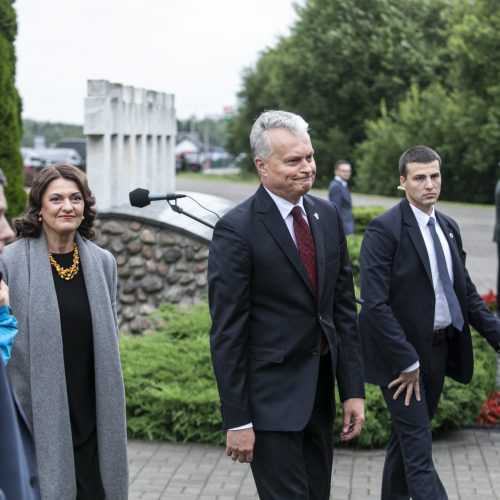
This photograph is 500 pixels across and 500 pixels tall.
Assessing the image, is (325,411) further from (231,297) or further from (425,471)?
(425,471)

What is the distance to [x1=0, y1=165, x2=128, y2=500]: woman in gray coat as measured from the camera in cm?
511

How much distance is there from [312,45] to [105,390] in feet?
174

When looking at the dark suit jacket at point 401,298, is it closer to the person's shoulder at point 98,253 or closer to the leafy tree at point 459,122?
the person's shoulder at point 98,253

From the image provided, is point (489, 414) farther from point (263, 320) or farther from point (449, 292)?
point (263, 320)

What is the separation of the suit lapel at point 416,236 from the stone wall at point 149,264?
5.97 meters

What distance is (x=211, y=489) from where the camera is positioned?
7.36 metres

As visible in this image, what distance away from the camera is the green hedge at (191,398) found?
836 cm

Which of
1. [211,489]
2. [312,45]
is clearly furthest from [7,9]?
[312,45]

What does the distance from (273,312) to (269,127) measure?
2.47 feet

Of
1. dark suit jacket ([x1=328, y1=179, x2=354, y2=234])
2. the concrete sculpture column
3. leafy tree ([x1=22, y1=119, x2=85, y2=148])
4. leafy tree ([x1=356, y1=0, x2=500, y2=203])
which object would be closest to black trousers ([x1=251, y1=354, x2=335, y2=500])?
the concrete sculpture column

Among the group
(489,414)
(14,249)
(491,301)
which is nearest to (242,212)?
(14,249)

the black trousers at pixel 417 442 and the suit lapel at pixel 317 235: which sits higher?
the suit lapel at pixel 317 235

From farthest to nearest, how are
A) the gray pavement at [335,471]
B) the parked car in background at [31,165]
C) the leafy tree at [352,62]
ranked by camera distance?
the leafy tree at [352,62] → the parked car in background at [31,165] → the gray pavement at [335,471]

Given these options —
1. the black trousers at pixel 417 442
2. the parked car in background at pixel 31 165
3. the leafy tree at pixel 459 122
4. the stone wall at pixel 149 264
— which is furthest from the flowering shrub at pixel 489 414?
the parked car in background at pixel 31 165
